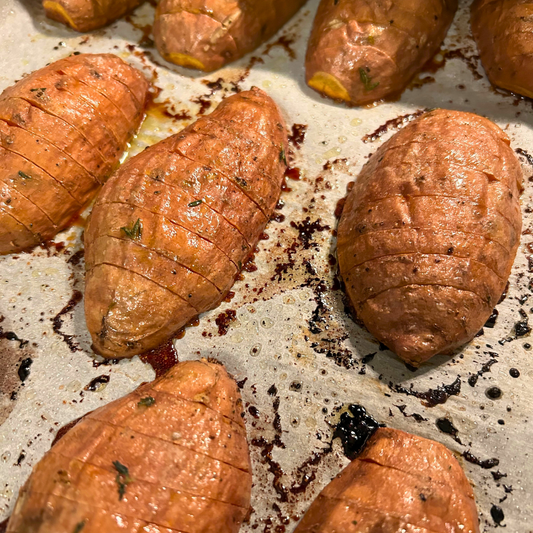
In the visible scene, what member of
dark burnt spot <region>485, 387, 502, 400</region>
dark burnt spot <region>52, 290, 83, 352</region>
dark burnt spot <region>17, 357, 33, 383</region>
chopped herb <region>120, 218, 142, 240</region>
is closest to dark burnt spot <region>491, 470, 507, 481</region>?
dark burnt spot <region>485, 387, 502, 400</region>

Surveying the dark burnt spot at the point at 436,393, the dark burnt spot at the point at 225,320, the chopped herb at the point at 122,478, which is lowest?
the chopped herb at the point at 122,478

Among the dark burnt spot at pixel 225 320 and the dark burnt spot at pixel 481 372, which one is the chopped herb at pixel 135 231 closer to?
the dark burnt spot at pixel 225 320

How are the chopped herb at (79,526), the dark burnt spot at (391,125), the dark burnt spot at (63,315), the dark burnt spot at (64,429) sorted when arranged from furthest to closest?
1. the dark burnt spot at (391,125)
2. the dark burnt spot at (63,315)
3. the dark burnt spot at (64,429)
4. the chopped herb at (79,526)

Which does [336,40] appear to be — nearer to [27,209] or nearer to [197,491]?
[27,209]

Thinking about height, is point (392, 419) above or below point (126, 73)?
below

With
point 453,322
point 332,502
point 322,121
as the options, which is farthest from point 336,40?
point 332,502

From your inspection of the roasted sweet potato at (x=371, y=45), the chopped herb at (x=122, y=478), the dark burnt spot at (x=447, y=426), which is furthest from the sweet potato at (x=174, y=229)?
the dark burnt spot at (x=447, y=426)

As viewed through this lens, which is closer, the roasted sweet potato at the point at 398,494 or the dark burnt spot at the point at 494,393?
the roasted sweet potato at the point at 398,494
